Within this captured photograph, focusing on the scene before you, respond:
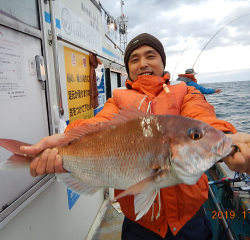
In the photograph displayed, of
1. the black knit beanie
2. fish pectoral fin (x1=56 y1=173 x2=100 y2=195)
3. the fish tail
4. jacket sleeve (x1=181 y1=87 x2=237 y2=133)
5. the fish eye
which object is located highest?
the black knit beanie

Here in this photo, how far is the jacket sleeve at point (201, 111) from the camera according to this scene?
4.15 feet

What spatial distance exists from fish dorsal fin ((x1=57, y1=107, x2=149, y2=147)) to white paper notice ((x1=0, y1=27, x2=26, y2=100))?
628mm

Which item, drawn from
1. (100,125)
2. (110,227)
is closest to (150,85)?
(100,125)

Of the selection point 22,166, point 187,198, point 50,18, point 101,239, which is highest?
point 50,18

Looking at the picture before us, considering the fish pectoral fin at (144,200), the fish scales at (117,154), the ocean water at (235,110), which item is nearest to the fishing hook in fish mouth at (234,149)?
the fish scales at (117,154)

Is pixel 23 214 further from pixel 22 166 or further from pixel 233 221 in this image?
pixel 233 221

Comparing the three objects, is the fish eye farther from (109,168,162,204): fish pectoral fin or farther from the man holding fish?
(109,168,162,204): fish pectoral fin

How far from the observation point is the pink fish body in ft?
3.52

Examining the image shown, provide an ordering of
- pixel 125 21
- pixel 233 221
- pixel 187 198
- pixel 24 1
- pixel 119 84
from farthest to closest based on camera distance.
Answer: pixel 125 21, pixel 119 84, pixel 233 221, pixel 24 1, pixel 187 198

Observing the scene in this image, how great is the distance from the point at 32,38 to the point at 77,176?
4.83ft

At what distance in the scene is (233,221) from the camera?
3.32m

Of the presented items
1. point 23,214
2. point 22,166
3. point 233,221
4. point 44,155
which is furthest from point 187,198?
point 233,221

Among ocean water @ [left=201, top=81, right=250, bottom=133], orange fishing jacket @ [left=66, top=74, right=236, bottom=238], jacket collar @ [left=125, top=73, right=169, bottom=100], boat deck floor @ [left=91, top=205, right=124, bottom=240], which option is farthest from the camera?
ocean water @ [left=201, top=81, right=250, bottom=133]

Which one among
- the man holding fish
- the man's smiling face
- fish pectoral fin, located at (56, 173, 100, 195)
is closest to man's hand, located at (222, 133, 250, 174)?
the man holding fish
